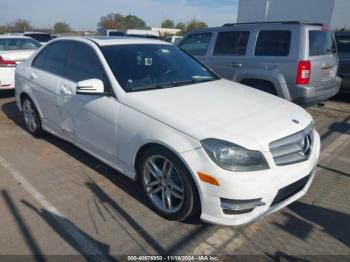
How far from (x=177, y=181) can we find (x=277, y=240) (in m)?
1.03

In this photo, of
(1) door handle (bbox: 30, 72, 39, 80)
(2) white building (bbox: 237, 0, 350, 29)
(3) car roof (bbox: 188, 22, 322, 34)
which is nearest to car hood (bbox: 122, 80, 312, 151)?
(1) door handle (bbox: 30, 72, 39, 80)

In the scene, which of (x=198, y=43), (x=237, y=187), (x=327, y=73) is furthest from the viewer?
(x=198, y=43)

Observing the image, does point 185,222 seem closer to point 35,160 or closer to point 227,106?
point 227,106

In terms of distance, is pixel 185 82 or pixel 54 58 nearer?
pixel 185 82

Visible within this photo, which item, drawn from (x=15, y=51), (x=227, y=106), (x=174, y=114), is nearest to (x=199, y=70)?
(x=227, y=106)

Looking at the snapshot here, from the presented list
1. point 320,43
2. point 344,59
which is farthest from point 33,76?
point 344,59

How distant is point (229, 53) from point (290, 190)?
442 cm

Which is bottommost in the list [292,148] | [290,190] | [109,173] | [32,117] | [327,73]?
[109,173]

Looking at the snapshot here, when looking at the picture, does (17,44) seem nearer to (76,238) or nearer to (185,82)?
(185,82)

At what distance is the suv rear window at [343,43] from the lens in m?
8.51

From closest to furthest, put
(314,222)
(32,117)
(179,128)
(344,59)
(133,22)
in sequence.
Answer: (179,128) → (314,222) → (32,117) → (344,59) → (133,22)

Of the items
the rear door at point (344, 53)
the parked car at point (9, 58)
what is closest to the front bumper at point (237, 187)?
the rear door at point (344, 53)

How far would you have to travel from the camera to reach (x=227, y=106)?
3.42 m

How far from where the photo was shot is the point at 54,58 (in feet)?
16.0
